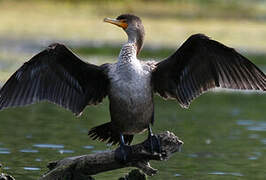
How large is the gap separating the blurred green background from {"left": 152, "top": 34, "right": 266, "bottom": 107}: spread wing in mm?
1204

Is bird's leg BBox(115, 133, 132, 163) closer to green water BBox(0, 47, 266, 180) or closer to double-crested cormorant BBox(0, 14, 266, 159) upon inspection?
double-crested cormorant BBox(0, 14, 266, 159)

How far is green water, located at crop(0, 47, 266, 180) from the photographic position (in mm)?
9953

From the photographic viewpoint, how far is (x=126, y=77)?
27.0 ft

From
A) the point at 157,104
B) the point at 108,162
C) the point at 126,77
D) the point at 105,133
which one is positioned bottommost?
the point at 108,162

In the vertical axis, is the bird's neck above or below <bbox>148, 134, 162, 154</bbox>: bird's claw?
above

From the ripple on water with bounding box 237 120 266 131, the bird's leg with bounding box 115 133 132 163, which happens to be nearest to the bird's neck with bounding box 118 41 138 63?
the bird's leg with bounding box 115 133 132 163

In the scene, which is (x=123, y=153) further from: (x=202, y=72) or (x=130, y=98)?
(x=202, y=72)

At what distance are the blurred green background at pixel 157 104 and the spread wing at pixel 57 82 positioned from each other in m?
1.00

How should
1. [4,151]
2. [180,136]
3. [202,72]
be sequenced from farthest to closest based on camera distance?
[180,136] → [4,151] → [202,72]

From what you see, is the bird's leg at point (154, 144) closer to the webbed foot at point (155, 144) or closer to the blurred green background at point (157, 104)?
the webbed foot at point (155, 144)

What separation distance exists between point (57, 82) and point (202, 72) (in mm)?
1612

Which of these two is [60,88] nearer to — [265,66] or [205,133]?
[205,133]

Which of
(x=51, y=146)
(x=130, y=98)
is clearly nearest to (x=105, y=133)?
(x=130, y=98)

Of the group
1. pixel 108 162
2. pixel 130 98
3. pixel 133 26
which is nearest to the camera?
pixel 130 98
